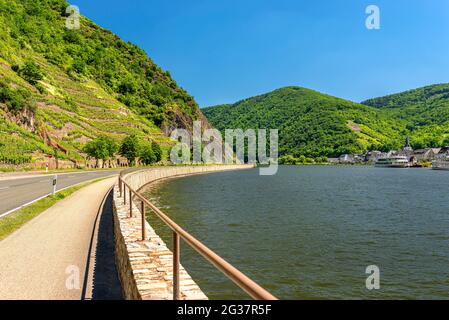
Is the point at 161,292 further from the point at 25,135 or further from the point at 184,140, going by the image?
the point at 184,140

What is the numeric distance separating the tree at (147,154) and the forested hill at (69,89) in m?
6.63

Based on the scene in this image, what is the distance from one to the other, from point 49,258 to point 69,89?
101666mm

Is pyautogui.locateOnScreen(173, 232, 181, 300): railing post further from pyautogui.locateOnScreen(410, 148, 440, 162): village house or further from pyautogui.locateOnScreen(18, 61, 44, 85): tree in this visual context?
pyautogui.locateOnScreen(410, 148, 440, 162): village house

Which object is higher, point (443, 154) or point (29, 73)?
point (29, 73)

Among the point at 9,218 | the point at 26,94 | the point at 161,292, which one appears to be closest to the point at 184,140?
the point at 26,94

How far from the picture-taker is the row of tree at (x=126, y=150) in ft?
230

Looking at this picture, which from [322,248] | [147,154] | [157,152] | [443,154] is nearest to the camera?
[322,248]

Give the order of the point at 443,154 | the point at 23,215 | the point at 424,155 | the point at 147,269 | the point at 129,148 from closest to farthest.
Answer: the point at 147,269 → the point at 23,215 → the point at 129,148 → the point at 443,154 → the point at 424,155

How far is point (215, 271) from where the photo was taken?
492 inches

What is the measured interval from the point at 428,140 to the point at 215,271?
666 ft

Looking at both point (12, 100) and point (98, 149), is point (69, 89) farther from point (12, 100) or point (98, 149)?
point (12, 100)

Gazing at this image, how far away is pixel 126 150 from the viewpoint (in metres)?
80.6

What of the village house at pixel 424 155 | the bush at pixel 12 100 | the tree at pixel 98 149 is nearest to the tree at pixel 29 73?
the bush at pixel 12 100

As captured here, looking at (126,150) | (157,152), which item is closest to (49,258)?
(126,150)
